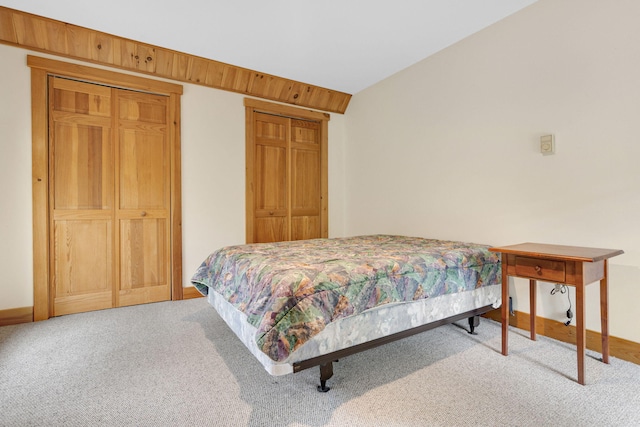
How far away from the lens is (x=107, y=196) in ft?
9.64

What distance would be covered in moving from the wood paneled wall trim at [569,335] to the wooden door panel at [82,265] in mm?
3461

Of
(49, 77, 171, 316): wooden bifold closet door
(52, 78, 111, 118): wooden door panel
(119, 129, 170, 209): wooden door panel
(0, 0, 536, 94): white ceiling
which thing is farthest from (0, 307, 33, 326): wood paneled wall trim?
(0, 0, 536, 94): white ceiling

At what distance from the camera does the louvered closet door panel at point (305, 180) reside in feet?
13.2

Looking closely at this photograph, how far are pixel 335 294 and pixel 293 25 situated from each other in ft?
7.36

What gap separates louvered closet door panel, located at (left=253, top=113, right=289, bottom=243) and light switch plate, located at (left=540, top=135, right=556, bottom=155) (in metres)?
2.66

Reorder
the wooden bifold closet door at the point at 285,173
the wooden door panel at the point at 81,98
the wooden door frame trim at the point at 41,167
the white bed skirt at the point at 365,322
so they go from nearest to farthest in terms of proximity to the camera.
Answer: the white bed skirt at the point at 365,322
the wooden door frame trim at the point at 41,167
the wooden door panel at the point at 81,98
the wooden bifold closet door at the point at 285,173

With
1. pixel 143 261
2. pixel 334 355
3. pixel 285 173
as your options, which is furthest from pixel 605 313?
pixel 143 261

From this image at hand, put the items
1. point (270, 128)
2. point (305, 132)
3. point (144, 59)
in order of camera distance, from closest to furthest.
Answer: point (144, 59) → point (270, 128) → point (305, 132)

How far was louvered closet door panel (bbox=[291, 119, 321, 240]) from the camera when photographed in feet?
13.2

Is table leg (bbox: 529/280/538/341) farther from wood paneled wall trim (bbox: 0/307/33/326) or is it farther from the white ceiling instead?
wood paneled wall trim (bbox: 0/307/33/326)

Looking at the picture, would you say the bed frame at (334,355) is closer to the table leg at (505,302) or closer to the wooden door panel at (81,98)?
the table leg at (505,302)

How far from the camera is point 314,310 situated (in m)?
1.38

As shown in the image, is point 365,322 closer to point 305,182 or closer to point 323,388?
point 323,388

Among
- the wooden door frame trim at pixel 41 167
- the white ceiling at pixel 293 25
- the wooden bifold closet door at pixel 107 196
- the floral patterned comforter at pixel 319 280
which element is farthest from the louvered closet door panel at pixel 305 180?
the wooden door frame trim at pixel 41 167
